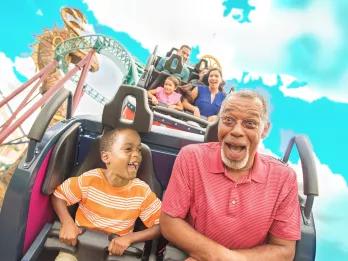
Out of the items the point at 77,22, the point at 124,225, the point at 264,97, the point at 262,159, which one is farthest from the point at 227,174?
the point at 77,22

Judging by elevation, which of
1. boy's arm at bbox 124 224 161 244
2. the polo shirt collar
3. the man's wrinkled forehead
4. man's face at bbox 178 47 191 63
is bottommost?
boy's arm at bbox 124 224 161 244

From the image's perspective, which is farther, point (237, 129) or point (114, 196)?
point (114, 196)

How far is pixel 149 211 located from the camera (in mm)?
1525

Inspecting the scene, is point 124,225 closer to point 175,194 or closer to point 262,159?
point 175,194

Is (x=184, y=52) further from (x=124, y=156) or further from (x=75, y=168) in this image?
(x=124, y=156)

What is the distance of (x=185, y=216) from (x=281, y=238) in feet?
1.04

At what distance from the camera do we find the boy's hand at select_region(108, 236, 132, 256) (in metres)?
1.39

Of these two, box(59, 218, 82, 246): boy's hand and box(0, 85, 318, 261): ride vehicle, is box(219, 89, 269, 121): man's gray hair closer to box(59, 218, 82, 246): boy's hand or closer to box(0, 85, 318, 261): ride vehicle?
box(0, 85, 318, 261): ride vehicle

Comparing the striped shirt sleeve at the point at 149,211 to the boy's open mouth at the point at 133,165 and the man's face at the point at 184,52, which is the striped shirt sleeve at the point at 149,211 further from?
the man's face at the point at 184,52

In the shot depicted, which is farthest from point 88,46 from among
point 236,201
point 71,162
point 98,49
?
point 236,201

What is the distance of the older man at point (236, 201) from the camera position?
1.27 m

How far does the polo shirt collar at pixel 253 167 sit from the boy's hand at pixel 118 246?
404mm

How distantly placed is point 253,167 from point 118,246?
21.4 inches

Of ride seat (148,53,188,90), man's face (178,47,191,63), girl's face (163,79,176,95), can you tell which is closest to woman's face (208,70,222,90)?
girl's face (163,79,176,95)
